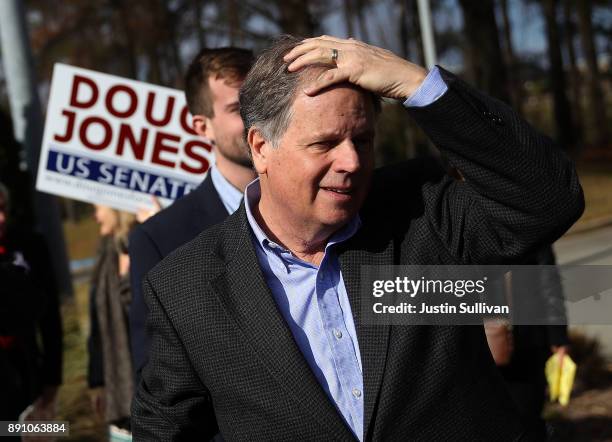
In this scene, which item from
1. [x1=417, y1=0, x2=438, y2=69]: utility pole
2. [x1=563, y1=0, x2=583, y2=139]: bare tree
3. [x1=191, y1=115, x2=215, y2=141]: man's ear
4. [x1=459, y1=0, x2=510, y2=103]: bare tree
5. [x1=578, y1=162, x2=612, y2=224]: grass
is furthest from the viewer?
[x1=563, y1=0, x2=583, y2=139]: bare tree

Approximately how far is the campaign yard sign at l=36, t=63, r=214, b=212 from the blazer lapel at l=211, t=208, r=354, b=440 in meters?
2.37

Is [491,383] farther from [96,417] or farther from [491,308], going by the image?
[96,417]

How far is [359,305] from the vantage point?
7.30 feet

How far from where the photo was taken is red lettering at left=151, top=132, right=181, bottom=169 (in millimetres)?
4668

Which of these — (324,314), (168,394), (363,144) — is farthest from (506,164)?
(168,394)

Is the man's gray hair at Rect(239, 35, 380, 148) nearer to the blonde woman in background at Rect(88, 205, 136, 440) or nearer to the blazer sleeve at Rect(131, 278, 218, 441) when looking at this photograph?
the blazer sleeve at Rect(131, 278, 218, 441)

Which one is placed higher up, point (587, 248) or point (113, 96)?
point (587, 248)

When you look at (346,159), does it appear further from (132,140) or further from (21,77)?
(21,77)

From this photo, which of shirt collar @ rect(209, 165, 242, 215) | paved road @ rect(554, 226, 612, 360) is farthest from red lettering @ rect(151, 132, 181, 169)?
paved road @ rect(554, 226, 612, 360)

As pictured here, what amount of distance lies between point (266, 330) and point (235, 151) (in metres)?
1.38

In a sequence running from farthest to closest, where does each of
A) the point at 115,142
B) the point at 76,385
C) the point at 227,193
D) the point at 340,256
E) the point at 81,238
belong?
the point at 81,238
the point at 76,385
the point at 115,142
the point at 227,193
the point at 340,256

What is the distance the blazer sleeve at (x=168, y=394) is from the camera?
232 cm

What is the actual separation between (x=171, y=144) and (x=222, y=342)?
2584mm

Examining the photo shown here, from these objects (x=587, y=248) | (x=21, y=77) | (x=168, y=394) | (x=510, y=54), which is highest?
(x=510, y=54)
